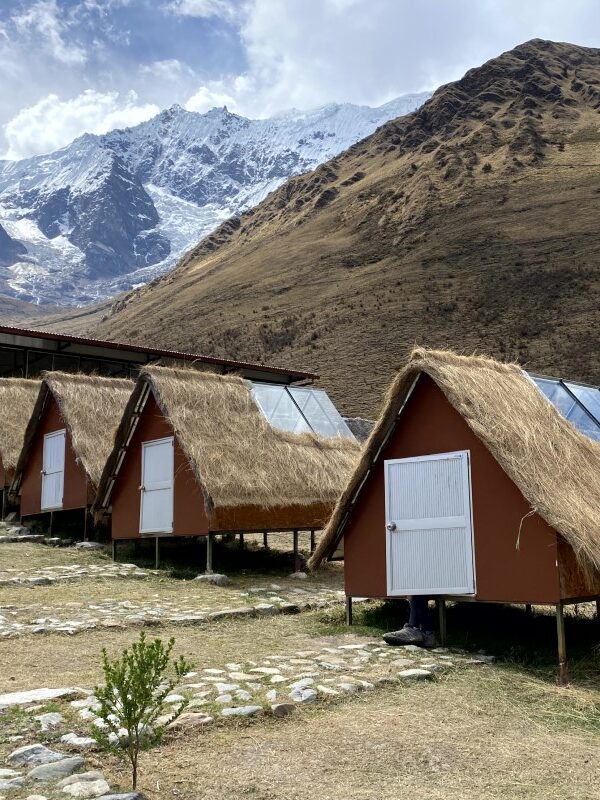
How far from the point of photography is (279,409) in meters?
18.5

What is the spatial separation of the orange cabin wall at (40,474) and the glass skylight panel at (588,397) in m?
12.2

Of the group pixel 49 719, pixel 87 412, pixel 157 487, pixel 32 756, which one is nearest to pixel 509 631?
A: pixel 49 719

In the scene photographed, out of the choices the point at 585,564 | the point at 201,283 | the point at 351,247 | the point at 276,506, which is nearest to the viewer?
the point at 585,564

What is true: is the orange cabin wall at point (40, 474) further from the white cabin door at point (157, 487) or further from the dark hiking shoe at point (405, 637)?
the dark hiking shoe at point (405, 637)

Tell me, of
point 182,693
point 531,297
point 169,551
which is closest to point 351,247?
point 531,297

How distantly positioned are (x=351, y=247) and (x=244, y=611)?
247 feet

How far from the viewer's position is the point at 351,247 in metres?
84.6

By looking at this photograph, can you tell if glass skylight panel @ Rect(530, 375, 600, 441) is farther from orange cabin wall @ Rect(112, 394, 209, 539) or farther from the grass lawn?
orange cabin wall @ Rect(112, 394, 209, 539)

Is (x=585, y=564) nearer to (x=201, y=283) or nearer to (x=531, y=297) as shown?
(x=531, y=297)

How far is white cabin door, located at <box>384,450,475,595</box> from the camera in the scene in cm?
982

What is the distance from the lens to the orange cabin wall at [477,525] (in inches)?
357

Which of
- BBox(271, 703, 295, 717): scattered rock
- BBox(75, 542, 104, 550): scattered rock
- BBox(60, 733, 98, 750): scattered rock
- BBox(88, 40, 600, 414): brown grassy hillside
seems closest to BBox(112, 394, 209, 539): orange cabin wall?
BBox(75, 542, 104, 550): scattered rock

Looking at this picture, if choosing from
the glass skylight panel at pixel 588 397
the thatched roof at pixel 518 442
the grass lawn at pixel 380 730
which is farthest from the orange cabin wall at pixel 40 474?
the glass skylight panel at pixel 588 397

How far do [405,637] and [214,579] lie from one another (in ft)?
20.2
